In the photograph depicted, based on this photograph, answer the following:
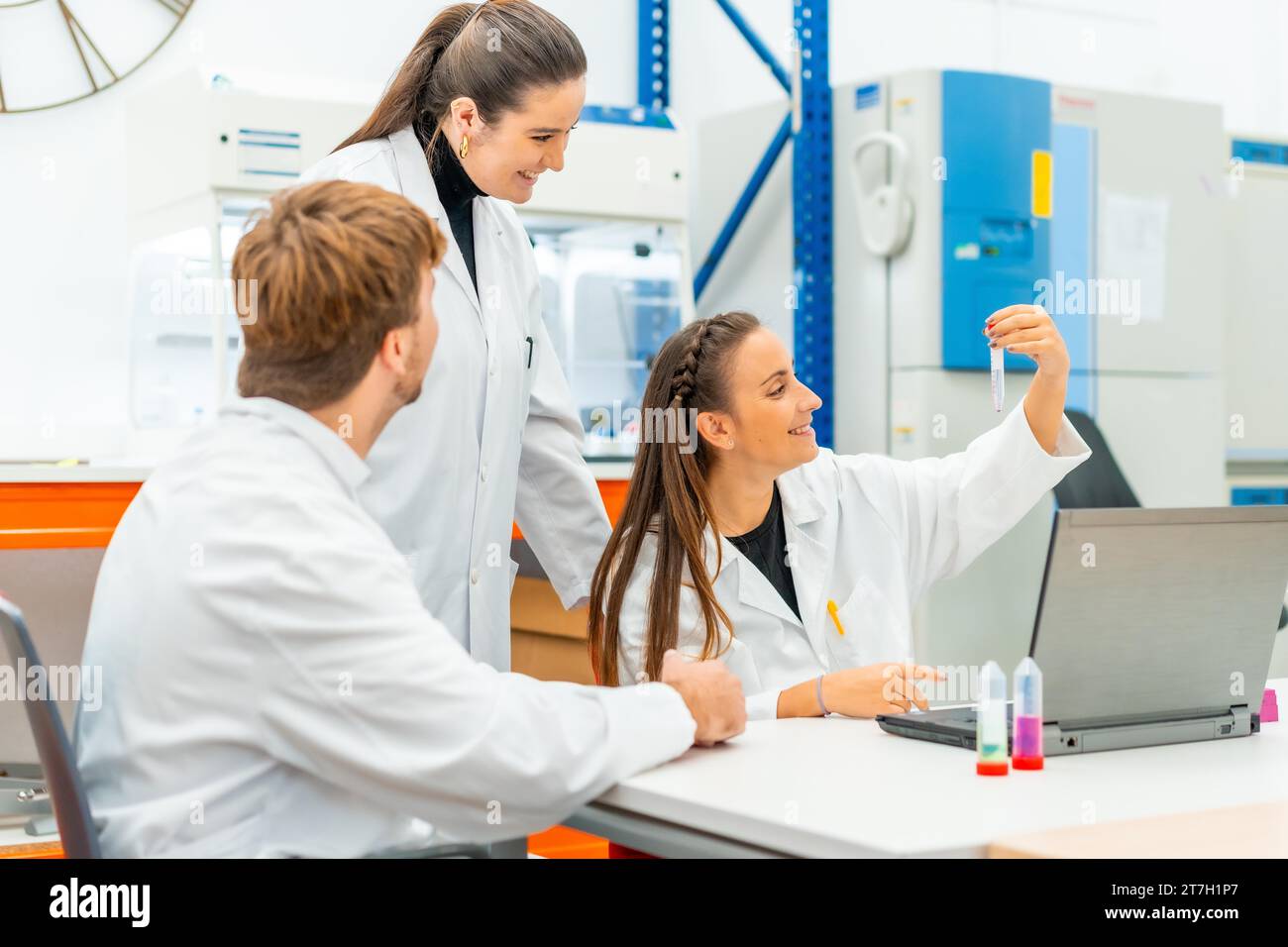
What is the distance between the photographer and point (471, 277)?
2.07m

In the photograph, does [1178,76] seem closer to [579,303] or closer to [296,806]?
[579,303]

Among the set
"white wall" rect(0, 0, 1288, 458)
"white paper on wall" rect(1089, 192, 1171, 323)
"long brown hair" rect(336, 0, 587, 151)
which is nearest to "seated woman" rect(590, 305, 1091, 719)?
"long brown hair" rect(336, 0, 587, 151)

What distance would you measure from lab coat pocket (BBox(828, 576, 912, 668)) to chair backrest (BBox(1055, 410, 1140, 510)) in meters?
1.71

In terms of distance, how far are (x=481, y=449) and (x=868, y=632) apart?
594 mm

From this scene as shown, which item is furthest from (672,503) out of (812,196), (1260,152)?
(1260,152)

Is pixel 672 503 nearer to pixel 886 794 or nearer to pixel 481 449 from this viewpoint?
pixel 481 449

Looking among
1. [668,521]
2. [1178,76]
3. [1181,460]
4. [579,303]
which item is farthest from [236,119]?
[1178,76]

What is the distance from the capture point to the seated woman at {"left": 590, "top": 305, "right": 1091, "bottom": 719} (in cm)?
193

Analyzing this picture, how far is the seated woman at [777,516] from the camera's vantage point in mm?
1930

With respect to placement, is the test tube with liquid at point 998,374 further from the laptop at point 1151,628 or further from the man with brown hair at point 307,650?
the man with brown hair at point 307,650

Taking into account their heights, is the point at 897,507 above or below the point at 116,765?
above

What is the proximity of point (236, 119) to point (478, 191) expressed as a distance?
1180 millimetres

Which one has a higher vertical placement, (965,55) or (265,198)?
(965,55)

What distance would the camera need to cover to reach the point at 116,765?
1.21 metres
